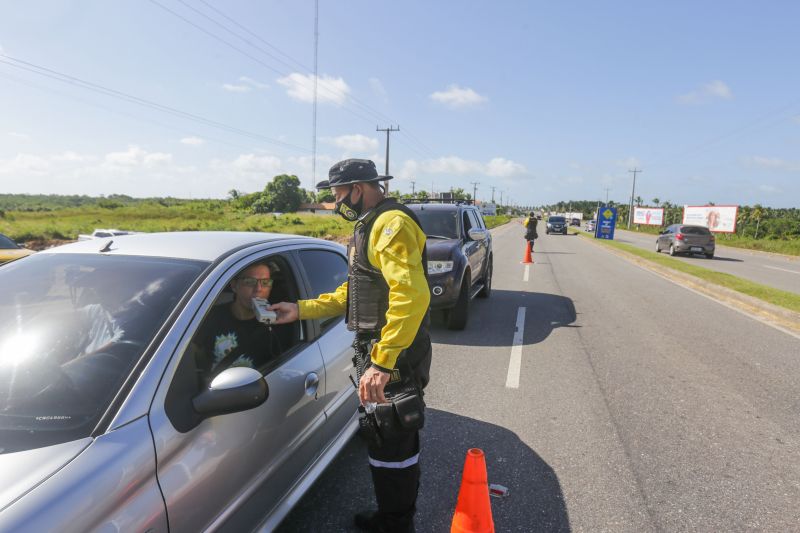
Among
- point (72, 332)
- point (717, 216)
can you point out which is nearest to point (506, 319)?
point (72, 332)

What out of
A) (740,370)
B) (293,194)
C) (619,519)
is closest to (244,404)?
(619,519)

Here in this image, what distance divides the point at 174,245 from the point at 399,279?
1.34 m

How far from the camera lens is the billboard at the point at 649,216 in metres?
64.9

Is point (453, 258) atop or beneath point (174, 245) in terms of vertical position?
beneath

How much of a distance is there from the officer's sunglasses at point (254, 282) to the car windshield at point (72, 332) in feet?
1.04

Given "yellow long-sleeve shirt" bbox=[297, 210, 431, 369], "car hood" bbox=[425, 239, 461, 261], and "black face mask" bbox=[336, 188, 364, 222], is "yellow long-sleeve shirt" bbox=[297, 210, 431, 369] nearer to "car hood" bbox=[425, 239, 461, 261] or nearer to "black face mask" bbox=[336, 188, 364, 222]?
"black face mask" bbox=[336, 188, 364, 222]

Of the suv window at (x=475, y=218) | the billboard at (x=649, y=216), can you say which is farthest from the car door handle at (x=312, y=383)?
the billboard at (x=649, y=216)

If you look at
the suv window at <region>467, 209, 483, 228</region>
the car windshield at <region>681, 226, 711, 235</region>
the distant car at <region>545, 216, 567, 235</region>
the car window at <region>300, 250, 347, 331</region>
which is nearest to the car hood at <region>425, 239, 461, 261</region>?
the suv window at <region>467, 209, 483, 228</region>

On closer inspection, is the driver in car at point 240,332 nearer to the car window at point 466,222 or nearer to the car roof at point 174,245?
the car roof at point 174,245

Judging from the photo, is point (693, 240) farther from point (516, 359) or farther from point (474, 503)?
point (474, 503)

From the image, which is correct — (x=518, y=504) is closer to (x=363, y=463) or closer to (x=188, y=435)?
(x=363, y=463)

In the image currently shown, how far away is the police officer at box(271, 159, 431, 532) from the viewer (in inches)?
79.2

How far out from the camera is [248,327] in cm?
250

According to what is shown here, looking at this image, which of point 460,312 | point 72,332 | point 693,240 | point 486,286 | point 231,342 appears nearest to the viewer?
point 72,332
